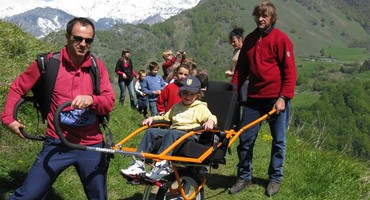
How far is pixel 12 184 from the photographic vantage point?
634cm

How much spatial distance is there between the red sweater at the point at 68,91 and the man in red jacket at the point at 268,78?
9.34 feet

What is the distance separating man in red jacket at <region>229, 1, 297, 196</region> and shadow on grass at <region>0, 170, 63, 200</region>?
3.02 m

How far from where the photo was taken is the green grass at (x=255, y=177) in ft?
22.1

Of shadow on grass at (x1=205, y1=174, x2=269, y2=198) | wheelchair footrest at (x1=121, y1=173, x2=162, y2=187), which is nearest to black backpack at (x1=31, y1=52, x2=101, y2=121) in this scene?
wheelchair footrest at (x1=121, y1=173, x2=162, y2=187)

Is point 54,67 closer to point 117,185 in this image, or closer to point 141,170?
point 141,170

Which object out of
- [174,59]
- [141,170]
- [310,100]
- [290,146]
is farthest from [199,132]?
[310,100]

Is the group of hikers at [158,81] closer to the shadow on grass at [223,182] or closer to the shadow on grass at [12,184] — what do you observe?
the shadow on grass at [223,182]

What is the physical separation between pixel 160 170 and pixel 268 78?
2427mm

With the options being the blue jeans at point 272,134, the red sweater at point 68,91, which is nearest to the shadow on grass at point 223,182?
the blue jeans at point 272,134

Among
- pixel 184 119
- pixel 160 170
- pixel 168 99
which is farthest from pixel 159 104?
pixel 160 170

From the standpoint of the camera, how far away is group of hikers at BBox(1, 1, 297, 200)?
4305 millimetres

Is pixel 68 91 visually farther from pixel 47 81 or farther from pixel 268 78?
pixel 268 78

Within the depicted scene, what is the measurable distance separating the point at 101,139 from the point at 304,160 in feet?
18.9

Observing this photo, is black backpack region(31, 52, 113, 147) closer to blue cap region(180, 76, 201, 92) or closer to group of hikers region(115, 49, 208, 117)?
blue cap region(180, 76, 201, 92)
